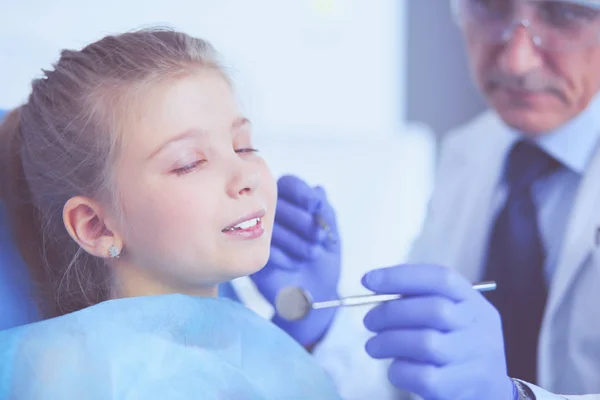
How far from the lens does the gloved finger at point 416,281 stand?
2.22 feet

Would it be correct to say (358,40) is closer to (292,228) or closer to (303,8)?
(303,8)

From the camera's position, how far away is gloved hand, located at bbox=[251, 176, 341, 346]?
89 centimetres

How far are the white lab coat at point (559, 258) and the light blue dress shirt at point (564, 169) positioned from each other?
24mm

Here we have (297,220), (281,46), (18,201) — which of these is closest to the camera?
(18,201)

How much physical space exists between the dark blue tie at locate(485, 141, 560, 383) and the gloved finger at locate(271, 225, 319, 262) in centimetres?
29

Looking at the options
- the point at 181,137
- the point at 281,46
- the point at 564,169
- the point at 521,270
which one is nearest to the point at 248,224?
the point at 181,137

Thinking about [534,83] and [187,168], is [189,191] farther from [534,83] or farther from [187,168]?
[534,83]

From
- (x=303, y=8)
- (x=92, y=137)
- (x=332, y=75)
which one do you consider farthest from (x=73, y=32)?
(x=332, y=75)

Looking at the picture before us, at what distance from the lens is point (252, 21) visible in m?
1.44

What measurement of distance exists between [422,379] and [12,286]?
43 centimetres

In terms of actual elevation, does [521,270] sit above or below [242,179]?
below

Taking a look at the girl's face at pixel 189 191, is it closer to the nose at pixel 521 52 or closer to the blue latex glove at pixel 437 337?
the blue latex glove at pixel 437 337

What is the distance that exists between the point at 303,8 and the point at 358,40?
0.27 m

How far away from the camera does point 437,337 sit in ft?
2.19
